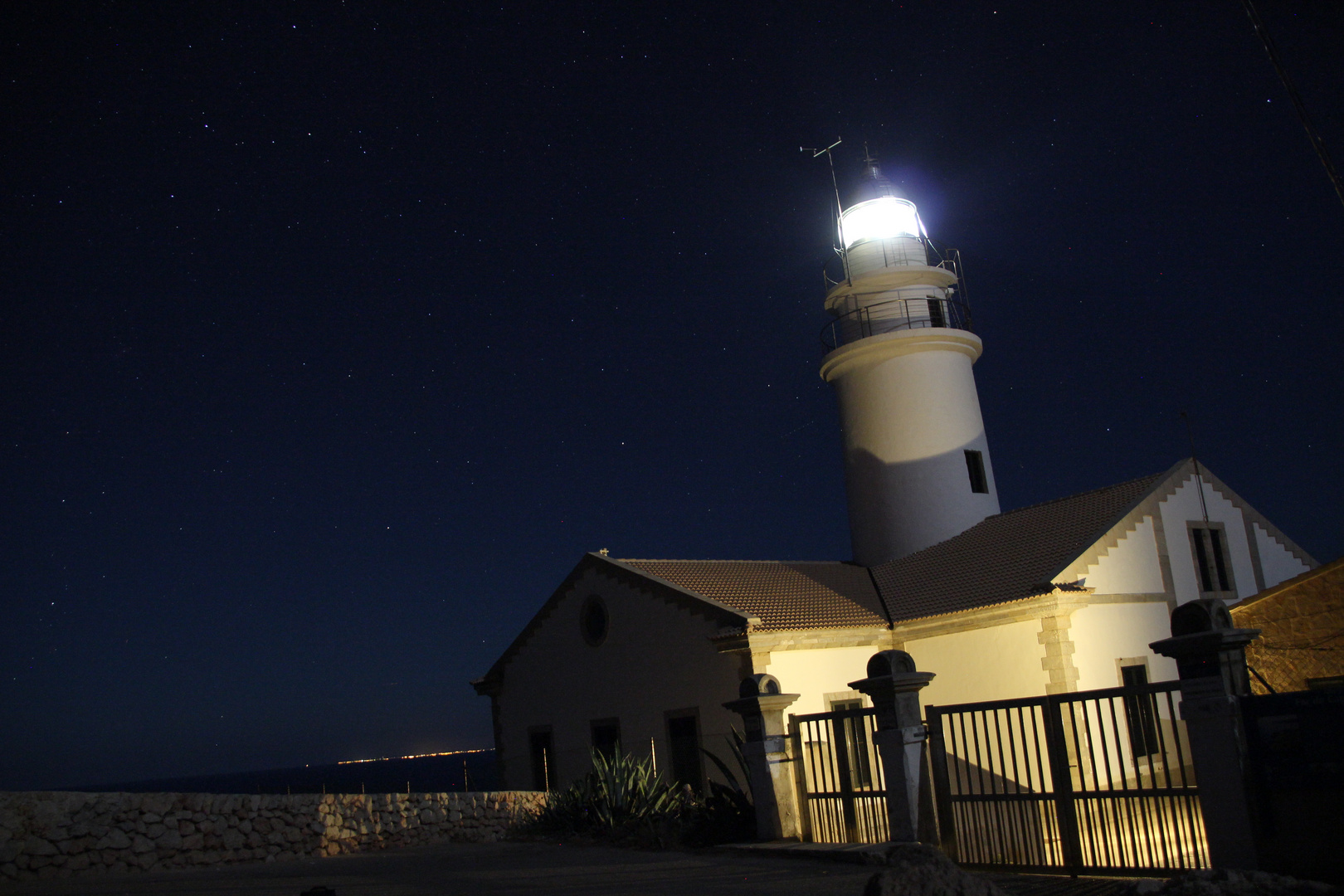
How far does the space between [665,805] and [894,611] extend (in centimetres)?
769

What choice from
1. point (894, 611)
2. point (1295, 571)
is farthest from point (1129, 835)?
point (1295, 571)

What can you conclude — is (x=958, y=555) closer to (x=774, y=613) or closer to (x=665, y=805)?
(x=774, y=613)

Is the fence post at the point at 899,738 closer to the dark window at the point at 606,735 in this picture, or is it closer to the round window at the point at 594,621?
the dark window at the point at 606,735

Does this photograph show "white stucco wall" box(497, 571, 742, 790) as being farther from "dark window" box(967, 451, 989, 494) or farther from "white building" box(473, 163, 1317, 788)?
"dark window" box(967, 451, 989, 494)

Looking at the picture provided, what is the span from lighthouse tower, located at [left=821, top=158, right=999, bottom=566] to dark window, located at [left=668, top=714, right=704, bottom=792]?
7192mm

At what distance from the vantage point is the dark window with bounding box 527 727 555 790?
860 inches

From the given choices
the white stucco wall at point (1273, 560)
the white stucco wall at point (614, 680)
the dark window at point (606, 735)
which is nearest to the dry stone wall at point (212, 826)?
the white stucco wall at point (614, 680)

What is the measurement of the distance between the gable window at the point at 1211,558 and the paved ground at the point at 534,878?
12643 mm

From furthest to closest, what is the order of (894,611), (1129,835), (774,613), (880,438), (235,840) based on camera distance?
(880,438) → (894,611) → (774,613) → (235,840) → (1129,835)

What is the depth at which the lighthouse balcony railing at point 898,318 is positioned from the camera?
24.5 metres

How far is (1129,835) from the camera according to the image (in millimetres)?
8344

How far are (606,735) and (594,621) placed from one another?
2227mm

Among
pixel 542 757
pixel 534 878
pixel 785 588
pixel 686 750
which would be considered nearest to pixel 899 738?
pixel 534 878

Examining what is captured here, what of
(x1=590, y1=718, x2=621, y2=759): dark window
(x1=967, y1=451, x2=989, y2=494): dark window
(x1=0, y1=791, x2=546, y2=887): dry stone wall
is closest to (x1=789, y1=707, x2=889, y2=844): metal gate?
(x1=0, y1=791, x2=546, y2=887): dry stone wall
